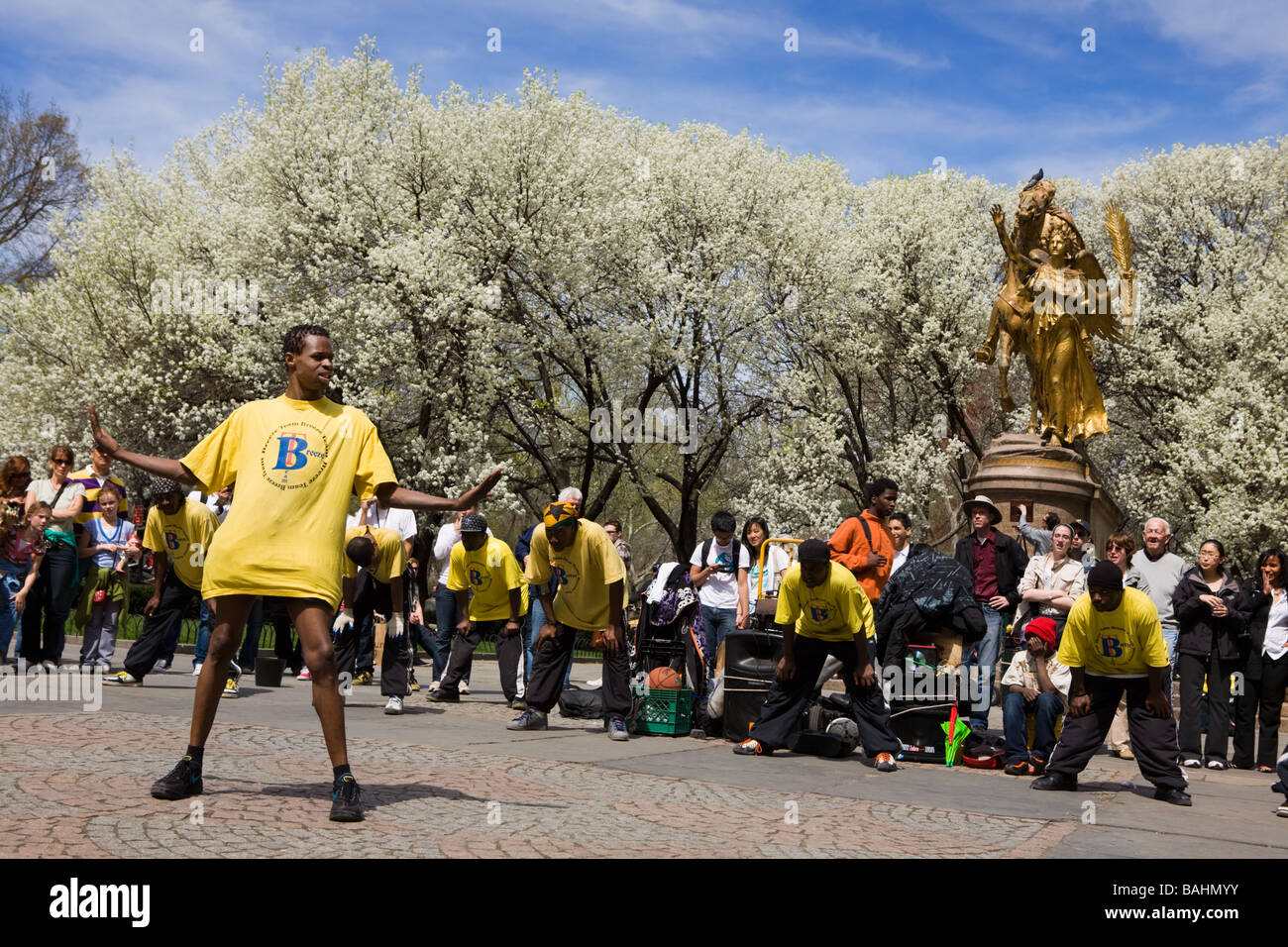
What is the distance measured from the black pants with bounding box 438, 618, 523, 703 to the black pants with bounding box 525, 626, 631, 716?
66.2 inches

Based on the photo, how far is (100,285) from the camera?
26.6 meters

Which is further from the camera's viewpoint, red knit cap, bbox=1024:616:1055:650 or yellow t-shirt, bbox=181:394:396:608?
red knit cap, bbox=1024:616:1055:650

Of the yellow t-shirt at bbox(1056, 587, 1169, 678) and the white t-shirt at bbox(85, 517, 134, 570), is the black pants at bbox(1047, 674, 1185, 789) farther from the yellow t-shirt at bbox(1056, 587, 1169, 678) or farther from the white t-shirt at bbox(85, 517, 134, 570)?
the white t-shirt at bbox(85, 517, 134, 570)

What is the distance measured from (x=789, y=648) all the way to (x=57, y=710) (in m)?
5.34

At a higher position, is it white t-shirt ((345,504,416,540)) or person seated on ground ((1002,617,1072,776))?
white t-shirt ((345,504,416,540))

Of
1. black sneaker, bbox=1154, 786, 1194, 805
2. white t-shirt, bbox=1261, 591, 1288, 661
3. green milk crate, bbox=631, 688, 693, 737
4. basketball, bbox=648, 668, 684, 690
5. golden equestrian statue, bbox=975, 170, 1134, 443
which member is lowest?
black sneaker, bbox=1154, 786, 1194, 805

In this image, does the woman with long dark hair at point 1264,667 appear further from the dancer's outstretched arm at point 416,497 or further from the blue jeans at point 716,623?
the dancer's outstretched arm at point 416,497

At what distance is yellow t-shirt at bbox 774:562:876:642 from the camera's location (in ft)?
28.5

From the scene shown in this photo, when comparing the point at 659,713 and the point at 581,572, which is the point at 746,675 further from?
the point at 581,572

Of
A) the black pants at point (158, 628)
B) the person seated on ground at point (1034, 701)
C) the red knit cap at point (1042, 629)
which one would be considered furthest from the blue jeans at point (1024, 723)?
the black pants at point (158, 628)

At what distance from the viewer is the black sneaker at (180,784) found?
5.38m

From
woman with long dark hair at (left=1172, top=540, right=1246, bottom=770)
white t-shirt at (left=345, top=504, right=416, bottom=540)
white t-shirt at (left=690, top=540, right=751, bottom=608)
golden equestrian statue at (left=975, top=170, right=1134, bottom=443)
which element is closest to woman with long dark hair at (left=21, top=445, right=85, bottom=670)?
white t-shirt at (left=345, top=504, right=416, bottom=540)

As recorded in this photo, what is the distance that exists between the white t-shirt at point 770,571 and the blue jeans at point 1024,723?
11.9 ft
